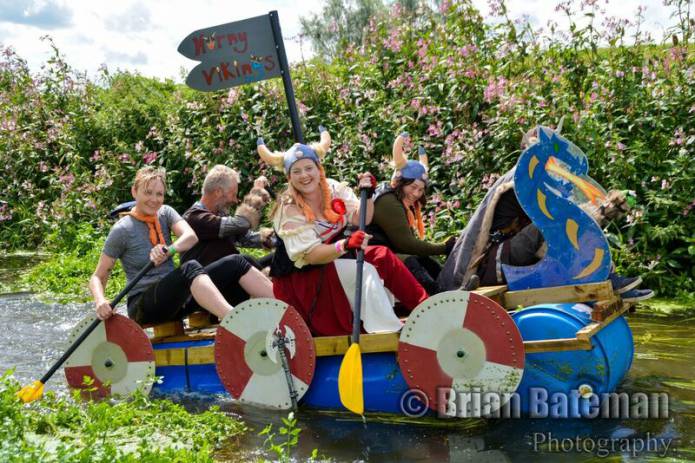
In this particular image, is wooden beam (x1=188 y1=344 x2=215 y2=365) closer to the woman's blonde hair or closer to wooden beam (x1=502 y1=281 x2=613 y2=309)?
the woman's blonde hair

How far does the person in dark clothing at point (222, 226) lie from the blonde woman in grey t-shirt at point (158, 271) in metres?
0.15

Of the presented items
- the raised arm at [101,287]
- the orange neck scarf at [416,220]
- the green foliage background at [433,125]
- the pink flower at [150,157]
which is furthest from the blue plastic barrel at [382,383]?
the pink flower at [150,157]

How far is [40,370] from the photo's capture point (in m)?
6.33

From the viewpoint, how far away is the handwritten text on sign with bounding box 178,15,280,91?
5.57 m

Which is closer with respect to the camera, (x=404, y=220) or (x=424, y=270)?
(x=404, y=220)

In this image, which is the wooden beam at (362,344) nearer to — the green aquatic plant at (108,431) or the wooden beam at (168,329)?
the green aquatic plant at (108,431)

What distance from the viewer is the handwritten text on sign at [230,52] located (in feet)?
18.3

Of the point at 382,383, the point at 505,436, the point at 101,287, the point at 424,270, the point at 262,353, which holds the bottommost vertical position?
the point at 505,436

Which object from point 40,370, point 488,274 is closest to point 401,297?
point 488,274

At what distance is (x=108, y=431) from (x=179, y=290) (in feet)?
4.54

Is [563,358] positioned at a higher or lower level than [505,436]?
higher

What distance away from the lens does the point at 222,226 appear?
19.5 ft

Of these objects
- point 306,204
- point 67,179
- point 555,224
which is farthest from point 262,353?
point 67,179

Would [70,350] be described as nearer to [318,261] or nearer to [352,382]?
[318,261]
